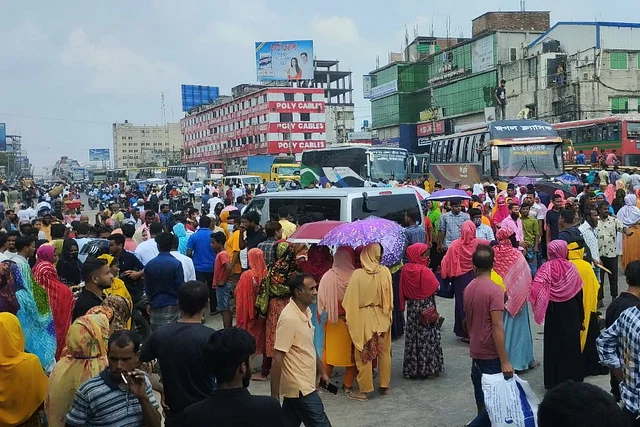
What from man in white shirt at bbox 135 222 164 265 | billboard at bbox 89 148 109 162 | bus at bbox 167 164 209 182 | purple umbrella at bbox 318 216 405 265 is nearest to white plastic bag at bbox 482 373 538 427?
purple umbrella at bbox 318 216 405 265

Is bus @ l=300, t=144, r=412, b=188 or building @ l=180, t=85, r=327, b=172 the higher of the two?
building @ l=180, t=85, r=327, b=172

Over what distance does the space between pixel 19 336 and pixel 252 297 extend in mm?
3591

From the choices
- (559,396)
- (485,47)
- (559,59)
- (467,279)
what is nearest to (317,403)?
(559,396)

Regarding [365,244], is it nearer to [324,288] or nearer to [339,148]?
[324,288]

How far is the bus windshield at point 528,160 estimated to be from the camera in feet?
75.4

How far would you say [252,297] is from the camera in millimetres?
7566

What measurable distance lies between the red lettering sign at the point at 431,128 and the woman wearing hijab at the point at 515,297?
55.8m

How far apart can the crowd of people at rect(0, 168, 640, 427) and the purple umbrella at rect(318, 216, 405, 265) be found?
0.49 ft

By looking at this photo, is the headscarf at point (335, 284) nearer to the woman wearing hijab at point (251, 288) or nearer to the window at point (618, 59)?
the woman wearing hijab at point (251, 288)

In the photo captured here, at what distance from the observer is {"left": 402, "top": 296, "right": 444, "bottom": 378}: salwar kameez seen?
289 inches

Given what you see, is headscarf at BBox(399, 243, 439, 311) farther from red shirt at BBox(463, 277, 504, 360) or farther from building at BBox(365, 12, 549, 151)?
building at BBox(365, 12, 549, 151)

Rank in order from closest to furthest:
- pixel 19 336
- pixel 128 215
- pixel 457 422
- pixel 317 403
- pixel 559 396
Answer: pixel 559 396, pixel 19 336, pixel 317 403, pixel 457 422, pixel 128 215

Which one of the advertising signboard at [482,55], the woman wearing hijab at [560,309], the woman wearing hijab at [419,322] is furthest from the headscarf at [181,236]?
the advertising signboard at [482,55]

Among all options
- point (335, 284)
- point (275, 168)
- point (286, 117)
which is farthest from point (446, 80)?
point (335, 284)
